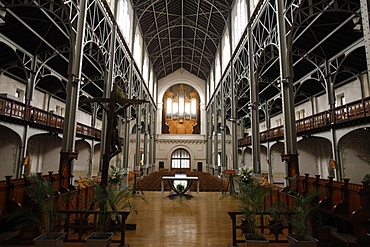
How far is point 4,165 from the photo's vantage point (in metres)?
11.8

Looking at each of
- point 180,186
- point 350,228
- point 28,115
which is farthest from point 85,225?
point 28,115

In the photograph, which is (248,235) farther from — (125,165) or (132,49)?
(132,49)

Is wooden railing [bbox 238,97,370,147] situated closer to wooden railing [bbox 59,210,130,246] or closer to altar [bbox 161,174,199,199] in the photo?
altar [bbox 161,174,199,199]

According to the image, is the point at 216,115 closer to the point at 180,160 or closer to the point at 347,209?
the point at 180,160

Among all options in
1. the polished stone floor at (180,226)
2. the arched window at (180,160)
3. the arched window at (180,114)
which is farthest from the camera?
the arched window at (180,114)

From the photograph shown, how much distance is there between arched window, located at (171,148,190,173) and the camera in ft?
109

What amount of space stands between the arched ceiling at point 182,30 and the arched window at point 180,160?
1143 cm

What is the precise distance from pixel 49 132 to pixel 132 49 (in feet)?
30.5

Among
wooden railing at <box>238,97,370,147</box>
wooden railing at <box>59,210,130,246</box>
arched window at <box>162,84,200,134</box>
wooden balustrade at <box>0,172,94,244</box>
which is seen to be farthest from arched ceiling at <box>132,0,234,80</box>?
wooden railing at <box>59,210,130,246</box>

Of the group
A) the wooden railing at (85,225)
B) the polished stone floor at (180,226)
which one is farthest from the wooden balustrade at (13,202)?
the polished stone floor at (180,226)

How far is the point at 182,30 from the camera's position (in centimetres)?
2583

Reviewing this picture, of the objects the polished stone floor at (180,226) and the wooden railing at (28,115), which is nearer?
the polished stone floor at (180,226)

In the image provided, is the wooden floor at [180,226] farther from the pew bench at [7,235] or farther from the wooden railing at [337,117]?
the wooden railing at [337,117]

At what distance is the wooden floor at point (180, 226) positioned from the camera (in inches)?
193
